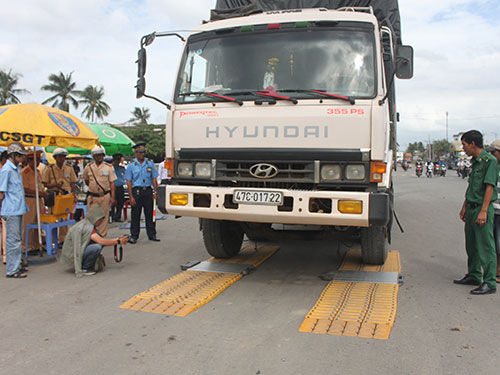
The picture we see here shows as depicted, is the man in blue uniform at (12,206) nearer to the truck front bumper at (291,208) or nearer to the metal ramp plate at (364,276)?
the truck front bumper at (291,208)

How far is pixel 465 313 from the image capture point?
423cm

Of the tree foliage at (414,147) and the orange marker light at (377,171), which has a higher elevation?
the tree foliage at (414,147)

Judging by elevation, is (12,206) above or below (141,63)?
below

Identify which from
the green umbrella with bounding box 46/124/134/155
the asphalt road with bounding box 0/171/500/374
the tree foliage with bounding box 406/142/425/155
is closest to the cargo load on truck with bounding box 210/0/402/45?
the asphalt road with bounding box 0/171/500/374

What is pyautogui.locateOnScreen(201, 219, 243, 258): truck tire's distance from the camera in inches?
238

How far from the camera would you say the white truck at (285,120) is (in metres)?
4.48

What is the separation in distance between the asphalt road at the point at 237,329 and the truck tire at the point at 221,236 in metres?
0.57

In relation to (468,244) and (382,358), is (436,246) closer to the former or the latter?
(468,244)

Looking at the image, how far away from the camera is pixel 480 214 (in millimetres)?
4789

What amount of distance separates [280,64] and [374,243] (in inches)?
95.4

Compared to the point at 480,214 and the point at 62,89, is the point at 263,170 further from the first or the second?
the point at 62,89

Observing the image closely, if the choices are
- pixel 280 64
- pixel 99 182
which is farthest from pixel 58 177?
pixel 280 64

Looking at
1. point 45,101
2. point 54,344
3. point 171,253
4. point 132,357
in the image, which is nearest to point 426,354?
point 132,357

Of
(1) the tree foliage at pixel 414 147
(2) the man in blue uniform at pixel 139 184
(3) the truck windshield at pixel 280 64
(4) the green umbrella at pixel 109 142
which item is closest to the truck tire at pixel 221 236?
(3) the truck windshield at pixel 280 64
